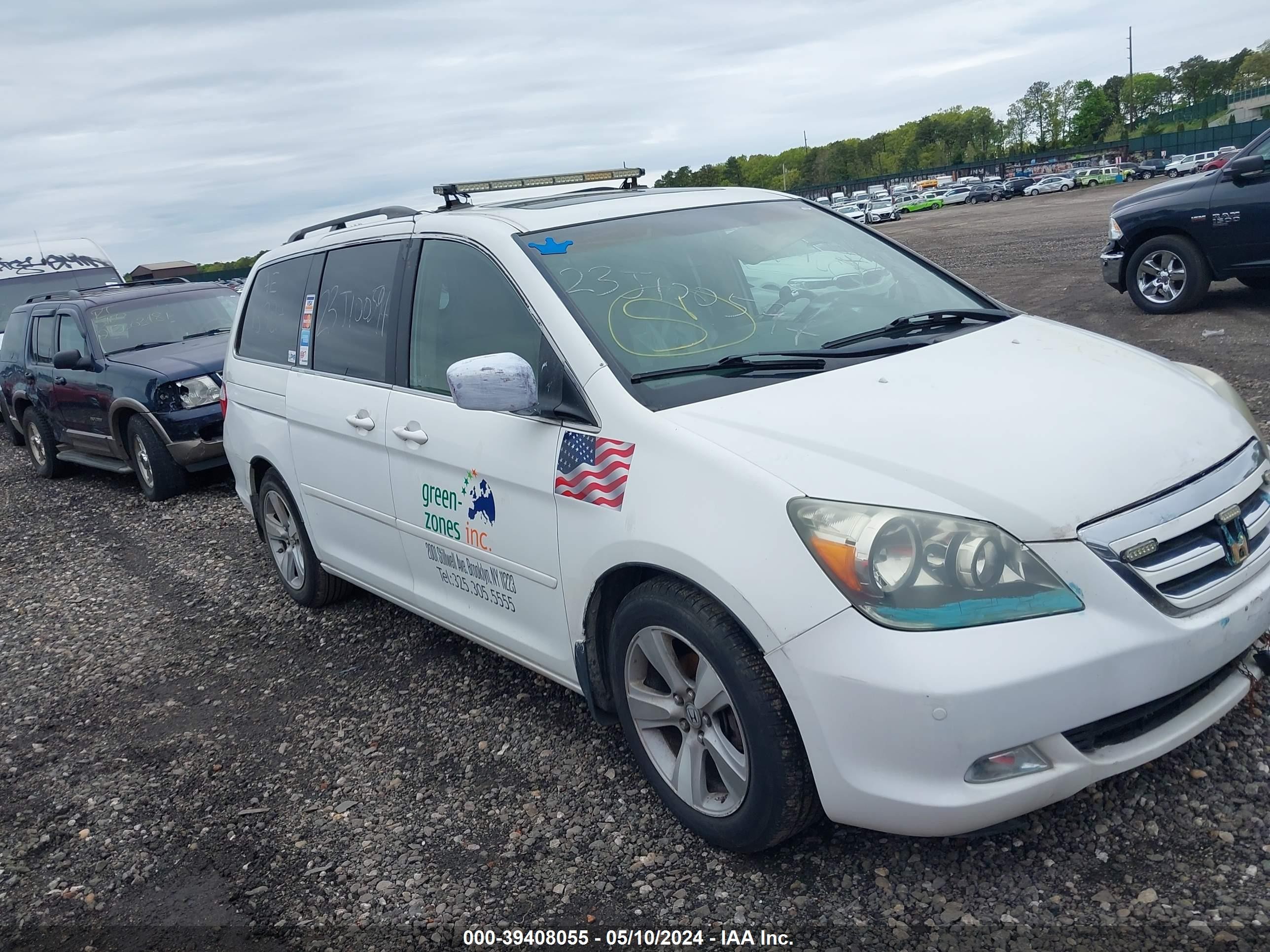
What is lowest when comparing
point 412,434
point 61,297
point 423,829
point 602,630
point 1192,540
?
point 423,829

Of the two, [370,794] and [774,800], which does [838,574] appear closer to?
[774,800]

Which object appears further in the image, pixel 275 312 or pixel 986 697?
pixel 275 312

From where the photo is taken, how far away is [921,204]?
6631 cm

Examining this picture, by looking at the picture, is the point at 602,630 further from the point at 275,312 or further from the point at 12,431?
the point at 12,431

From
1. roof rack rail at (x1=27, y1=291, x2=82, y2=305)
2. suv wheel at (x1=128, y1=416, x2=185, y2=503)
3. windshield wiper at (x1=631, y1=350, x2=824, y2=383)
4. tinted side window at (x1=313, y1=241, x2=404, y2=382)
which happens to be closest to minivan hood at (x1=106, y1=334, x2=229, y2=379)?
suv wheel at (x1=128, y1=416, x2=185, y2=503)

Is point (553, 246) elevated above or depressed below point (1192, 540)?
above

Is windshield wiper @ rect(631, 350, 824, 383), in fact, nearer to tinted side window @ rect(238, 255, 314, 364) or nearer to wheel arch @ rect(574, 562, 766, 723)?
wheel arch @ rect(574, 562, 766, 723)

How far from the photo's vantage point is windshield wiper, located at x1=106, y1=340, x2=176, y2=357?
9.25m

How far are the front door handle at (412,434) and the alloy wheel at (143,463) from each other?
570cm

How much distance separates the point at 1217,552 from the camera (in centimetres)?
260

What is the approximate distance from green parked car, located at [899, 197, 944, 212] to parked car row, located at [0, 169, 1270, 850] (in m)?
64.9

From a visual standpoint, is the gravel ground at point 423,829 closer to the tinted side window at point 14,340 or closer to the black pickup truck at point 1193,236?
the tinted side window at point 14,340

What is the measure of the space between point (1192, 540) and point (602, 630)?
1624 mm

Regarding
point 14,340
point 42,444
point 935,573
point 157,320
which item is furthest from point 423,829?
point 14,340
